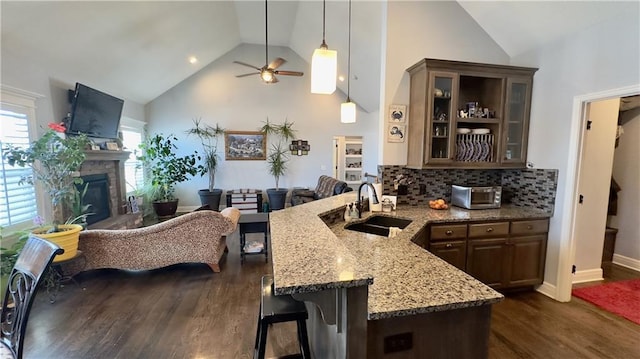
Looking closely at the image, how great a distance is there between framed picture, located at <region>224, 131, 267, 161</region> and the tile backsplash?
4.61 m

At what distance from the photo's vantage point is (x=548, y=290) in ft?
9.73

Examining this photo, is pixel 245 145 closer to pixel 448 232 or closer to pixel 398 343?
pixel 448 232

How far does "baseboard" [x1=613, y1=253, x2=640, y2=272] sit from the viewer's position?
363 centimetres

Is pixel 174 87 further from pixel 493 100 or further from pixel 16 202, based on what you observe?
pixel 493 100

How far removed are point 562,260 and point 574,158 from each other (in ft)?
3.40

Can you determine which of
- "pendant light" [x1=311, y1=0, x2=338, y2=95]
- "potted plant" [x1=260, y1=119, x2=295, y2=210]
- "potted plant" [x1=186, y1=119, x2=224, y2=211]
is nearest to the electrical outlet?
"pendant light" [x1=311, y1=0, x2=338, y2=95]

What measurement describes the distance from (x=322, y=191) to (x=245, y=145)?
2.42 meters

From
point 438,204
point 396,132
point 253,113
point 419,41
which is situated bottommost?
point 438,204

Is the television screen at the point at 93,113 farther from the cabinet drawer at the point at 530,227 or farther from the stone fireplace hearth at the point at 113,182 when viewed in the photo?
the cabinet drawer at the point at 530,227

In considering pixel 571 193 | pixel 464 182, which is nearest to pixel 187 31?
pixel 464 182

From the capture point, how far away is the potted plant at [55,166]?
9.12 feet

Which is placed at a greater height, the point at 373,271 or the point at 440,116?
the point at 440,116

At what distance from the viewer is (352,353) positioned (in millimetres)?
1047

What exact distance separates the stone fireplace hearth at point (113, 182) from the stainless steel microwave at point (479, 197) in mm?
4988
